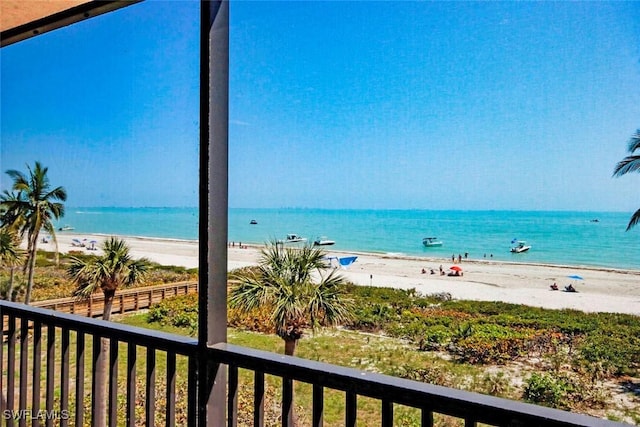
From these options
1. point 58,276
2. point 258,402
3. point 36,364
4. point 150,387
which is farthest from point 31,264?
point 258,402

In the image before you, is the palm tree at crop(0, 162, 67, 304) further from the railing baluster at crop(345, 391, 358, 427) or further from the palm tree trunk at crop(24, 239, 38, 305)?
the railing baluster at crop(345, 391, 358, 427)

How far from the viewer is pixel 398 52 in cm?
354

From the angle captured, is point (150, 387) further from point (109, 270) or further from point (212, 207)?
point (109, 270)

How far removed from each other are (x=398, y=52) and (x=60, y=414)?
131 inches

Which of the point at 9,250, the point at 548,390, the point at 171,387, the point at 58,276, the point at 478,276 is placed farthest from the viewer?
the point at 9,250

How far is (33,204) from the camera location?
297 cm

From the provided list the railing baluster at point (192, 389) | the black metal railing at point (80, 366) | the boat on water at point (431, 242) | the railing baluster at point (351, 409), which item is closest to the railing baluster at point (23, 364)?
the black metal railing at point (80, 366)

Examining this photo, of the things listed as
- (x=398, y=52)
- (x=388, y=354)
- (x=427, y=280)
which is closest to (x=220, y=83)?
(x=388, y=354)

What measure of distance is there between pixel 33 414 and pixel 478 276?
7.34ft

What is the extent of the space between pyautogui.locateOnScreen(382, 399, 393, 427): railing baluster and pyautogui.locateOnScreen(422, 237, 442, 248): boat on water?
1712mm

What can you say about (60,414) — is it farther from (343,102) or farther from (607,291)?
(343,102)

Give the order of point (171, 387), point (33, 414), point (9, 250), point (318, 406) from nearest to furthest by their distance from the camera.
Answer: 1. point (318, 406)
2. point (171, 387)
3. point (33, 414)
4. point (9, 250)

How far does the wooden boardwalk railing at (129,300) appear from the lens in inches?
89.9

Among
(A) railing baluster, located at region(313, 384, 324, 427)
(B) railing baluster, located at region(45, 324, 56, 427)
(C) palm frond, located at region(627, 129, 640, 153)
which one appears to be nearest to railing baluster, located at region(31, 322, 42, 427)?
(B) railing baluster, located at region(45, 324, 56, 427)
